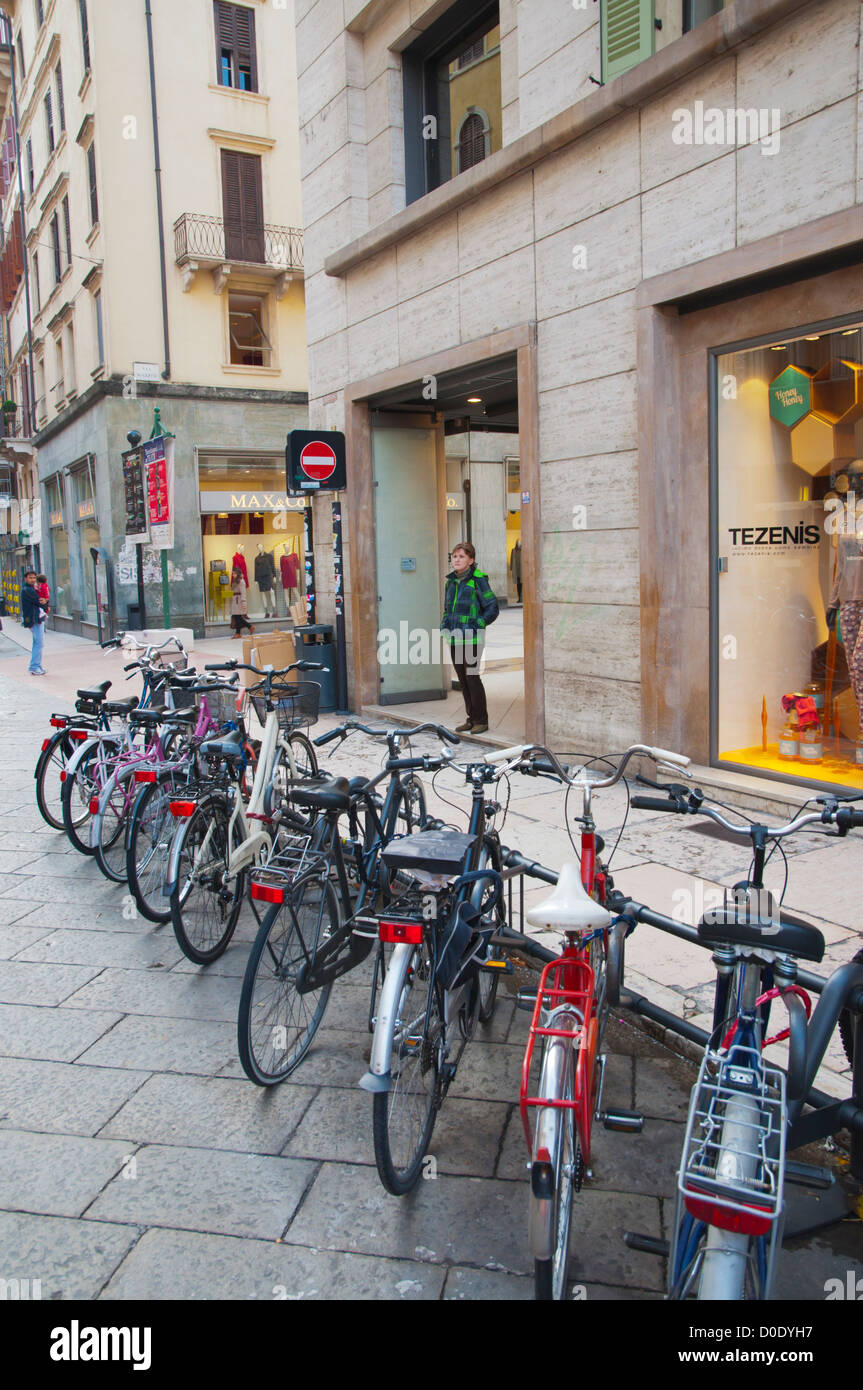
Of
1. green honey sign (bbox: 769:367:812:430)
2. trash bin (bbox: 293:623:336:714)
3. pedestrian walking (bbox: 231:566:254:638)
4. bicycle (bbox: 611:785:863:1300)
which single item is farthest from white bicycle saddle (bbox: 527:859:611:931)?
pedestrian walking (bbox: 231:566:254:638)

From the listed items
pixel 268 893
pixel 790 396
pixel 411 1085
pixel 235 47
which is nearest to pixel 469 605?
pixel 790 396

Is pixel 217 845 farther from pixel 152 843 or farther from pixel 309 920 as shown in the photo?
pixel 309 920

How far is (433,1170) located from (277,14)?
85.1 feet

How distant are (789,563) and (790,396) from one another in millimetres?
1070

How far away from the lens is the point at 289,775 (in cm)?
552

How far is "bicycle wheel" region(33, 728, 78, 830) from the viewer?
270 inches

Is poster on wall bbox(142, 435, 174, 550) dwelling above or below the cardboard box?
above

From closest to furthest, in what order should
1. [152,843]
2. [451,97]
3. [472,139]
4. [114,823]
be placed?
[152,843]
[114,823]
[472,139]
[451,97]

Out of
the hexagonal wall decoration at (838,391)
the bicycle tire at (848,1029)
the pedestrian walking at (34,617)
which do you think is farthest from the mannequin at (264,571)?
the bicycle tire at (848,1029)

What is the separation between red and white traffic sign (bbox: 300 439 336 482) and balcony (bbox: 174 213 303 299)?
13371mm

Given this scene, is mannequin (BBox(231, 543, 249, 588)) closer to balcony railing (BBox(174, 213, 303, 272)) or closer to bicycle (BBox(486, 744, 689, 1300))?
balcony railing (BBox(174, 213, 303, 272))
